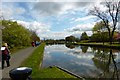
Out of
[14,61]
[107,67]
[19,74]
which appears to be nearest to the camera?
[19,74]

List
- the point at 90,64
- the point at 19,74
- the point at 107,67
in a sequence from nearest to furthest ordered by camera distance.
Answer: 1. the point at 19,74
2. the point at 107,67
3. the point at 90,64

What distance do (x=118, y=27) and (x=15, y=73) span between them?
4569 centimetres

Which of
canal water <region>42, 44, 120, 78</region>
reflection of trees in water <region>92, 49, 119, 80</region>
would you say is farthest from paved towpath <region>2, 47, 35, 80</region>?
reflection of trees in water <region>92, 49, 119, 80</region>

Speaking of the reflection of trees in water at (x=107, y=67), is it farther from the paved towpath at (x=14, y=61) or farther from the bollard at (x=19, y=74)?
the bollard at (x=19, y=74)

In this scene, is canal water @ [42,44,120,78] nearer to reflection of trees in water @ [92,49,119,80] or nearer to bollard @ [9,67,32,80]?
reflection of trees in water @ [92,49,119,80]

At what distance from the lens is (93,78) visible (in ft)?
42.3

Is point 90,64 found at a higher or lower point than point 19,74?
lower

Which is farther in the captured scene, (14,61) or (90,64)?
(90,64)

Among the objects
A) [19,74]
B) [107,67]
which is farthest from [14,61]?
[19,74]

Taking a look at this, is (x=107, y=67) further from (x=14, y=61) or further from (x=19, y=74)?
(x=19, y=74)

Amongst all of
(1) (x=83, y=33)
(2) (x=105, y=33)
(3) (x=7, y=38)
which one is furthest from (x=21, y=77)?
(1) (x=83, y=33)

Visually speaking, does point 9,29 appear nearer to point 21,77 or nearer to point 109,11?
point 109,11

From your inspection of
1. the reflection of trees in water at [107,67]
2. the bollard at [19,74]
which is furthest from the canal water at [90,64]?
the bollard at [19,74]

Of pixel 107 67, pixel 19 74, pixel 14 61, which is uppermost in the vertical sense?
pixel 19 74
